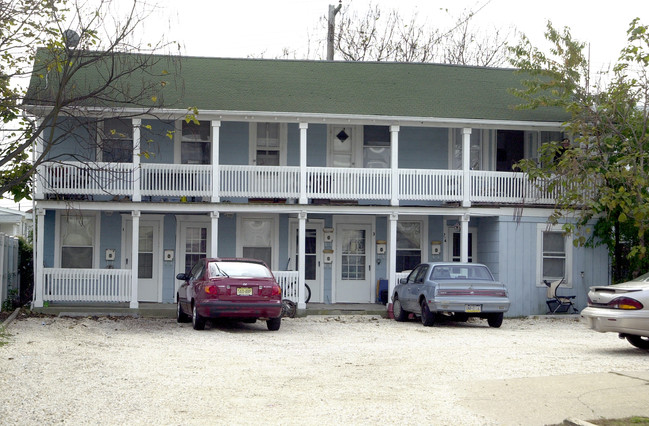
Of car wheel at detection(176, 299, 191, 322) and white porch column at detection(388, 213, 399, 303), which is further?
white porch column at detection(388, 213, 399, 303)

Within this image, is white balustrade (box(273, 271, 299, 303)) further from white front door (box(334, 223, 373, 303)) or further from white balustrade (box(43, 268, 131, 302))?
white balustrade (box(43, 268, 131, 302))

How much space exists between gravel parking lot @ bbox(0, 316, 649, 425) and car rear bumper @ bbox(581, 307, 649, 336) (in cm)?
42

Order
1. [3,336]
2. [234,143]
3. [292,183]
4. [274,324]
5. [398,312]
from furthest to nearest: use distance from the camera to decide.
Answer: [234,143]
[292,183]
[398,312]
[274,324]
[3,336]

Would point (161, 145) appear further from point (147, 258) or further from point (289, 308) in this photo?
point (289, 308)

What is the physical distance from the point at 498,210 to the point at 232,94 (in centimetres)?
756

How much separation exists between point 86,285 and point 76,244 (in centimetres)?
237

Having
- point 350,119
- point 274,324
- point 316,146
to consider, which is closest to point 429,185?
point 350,119

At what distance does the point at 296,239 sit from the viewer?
24422 mm

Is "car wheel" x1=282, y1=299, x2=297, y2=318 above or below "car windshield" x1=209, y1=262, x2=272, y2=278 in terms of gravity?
below

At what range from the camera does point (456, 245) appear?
2519 cm

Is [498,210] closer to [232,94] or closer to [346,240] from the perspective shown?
[346,240]

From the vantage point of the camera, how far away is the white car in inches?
520

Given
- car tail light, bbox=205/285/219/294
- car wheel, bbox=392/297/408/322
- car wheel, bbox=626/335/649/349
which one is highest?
car tail light, bbox=205/285/219/294

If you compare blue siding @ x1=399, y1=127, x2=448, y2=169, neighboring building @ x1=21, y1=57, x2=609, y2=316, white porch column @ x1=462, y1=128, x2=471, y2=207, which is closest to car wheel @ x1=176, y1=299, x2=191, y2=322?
neighboring building @ x1=21, y1=57, x2=609, y2=316
